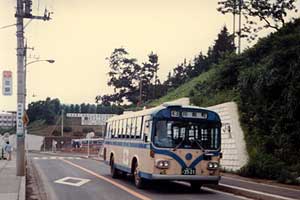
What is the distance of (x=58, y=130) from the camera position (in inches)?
4550

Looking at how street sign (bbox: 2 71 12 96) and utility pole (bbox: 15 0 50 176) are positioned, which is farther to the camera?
street sign (bbox: 2 71 12 96)

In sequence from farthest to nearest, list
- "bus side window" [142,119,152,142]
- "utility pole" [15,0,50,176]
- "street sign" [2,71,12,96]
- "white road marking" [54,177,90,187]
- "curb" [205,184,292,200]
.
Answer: "street sign" [2,71,12,96], "utility pole" [15,0,50,176], "white road marking" [54,177,90,187], "bus side window" [142,119,152,142], "curb" [205,184,292,200]

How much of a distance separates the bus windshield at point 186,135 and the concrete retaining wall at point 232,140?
8.36 metres

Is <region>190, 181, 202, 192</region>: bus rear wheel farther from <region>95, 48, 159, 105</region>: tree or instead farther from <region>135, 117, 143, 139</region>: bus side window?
<region>95, 48, 159, 105</region>: tree

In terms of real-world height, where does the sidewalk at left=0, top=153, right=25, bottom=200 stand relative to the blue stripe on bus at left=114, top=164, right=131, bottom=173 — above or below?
below

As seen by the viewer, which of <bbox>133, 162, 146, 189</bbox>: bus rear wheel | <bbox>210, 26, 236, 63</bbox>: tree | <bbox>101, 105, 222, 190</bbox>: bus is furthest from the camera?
<bbox>210, 26, 236, 63</bbox>: tree

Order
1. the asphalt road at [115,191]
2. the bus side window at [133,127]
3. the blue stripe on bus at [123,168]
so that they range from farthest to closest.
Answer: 1. the blue stripe on bus at [123,168]
2. the bus side window at [133,127]
3. the asphalt road at [115,191]

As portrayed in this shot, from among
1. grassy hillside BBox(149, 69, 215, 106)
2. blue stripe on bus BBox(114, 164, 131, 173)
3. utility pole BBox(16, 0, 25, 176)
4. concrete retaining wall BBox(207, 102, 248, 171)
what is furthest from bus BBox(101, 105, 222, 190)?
grassy hillside BBox(149, 69, 215, 106)

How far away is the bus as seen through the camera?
58.2 feet

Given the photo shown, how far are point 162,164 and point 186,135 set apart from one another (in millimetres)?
1340

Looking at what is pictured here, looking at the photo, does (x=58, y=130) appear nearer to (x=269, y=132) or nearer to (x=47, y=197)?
(x=269, y=132)

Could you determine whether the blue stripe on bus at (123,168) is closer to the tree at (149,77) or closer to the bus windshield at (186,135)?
the bus windshield at (186,135)

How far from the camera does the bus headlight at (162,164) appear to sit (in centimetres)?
1764

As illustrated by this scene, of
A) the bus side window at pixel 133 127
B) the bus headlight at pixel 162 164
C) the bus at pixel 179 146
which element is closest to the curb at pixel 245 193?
the bus at pixel 179 146
